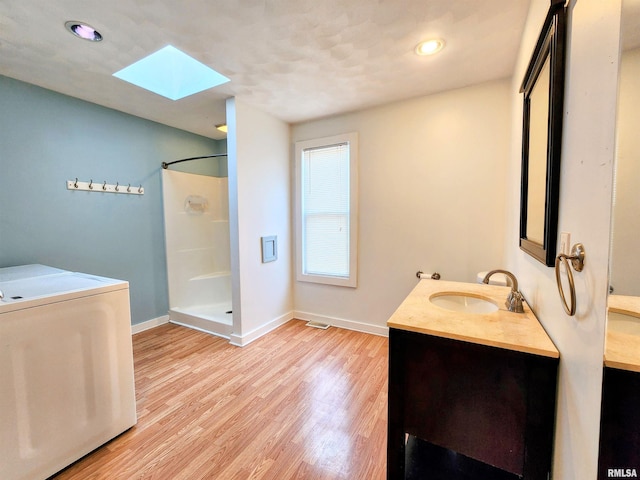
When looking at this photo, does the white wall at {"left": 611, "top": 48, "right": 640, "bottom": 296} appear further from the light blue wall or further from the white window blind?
the light blue wall

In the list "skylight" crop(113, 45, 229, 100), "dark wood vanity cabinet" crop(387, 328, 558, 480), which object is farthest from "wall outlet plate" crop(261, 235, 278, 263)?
"dark wood vanity cabinet" crop(387, 328, 558, 480)

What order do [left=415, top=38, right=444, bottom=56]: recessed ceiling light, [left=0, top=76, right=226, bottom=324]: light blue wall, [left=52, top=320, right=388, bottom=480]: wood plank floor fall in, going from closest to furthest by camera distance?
[left=52, top=320, right=388, bottom=480]: wood plank floor
[left=415, top=38, right=444, bottom=56]: recessed ceiling light
[left=0, top=76, right=226, bottom=324]: light blue wall

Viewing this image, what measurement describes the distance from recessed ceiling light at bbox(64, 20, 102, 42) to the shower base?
2.48 meters

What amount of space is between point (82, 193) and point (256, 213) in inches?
64.4

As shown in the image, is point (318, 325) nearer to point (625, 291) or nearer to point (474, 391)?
point (474, 391)

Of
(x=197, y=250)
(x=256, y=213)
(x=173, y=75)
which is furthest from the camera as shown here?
(x=197, y=250)

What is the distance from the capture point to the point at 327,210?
3.10m

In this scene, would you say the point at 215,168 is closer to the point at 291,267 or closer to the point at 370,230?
the point at 291,267

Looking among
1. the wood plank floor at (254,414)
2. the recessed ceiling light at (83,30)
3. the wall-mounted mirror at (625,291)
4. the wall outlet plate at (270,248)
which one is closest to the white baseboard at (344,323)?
the wood plank floor at (254,414)

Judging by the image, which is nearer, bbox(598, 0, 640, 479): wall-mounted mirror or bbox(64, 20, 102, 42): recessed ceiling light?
bbox(598, 0, 640, 479): wall-mounted mirror

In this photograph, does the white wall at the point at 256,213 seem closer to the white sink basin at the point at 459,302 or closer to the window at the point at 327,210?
the window at the point at 327,210

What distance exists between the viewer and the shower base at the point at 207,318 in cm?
285

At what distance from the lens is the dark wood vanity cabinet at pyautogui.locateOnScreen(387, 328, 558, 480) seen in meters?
0.90

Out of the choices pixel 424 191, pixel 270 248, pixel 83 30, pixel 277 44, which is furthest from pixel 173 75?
pixel 424 191
